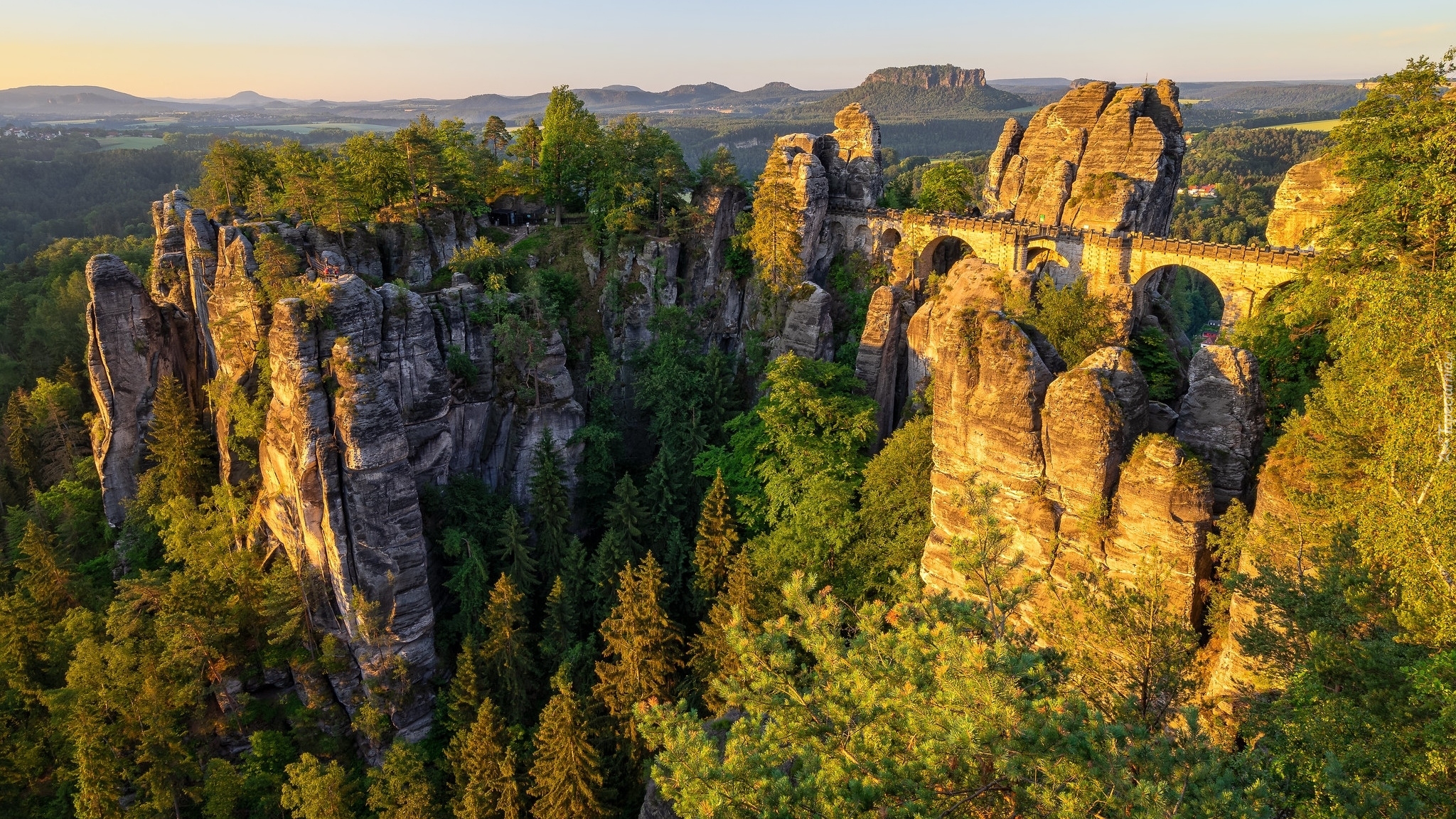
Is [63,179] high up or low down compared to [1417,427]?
up

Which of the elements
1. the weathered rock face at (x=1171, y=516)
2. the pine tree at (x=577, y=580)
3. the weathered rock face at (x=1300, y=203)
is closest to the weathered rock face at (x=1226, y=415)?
the weathered rock face at (x=1171, y=516)

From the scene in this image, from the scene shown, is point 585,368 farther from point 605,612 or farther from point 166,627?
point 166,627

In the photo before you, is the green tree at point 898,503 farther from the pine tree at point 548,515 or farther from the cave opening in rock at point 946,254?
the cave opening in rock at point 946,254

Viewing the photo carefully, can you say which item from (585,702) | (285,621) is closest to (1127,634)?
(585,702)

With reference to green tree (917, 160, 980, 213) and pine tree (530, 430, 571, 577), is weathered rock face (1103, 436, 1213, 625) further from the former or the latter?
green tree (917, 160, 980, 213)

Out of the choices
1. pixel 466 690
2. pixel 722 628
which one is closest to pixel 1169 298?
pixel 722 628
